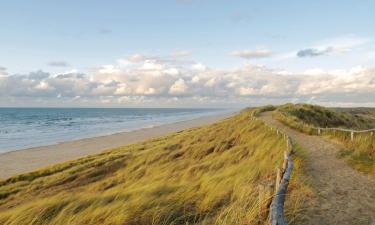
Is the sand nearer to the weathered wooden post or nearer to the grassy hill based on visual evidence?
the grassy hill

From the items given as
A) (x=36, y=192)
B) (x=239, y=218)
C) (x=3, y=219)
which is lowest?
(x=36, y=192)

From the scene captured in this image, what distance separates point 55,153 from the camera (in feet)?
100

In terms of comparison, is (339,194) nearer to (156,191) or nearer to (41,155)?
(156,191)

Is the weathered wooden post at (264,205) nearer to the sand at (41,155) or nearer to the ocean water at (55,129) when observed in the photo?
the sand at (41,155)

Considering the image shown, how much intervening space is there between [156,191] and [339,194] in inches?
174

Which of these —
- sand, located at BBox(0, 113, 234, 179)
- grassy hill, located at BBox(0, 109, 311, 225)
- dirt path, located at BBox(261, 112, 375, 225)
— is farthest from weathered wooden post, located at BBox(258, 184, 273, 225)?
sand, located at BBox(0, 113, 234, 179)

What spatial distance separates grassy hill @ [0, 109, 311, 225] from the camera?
271 inches

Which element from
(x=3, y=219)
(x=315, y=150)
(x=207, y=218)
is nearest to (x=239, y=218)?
(x=207, y=218)

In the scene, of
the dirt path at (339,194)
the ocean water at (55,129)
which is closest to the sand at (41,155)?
the ocean water at (55,129)

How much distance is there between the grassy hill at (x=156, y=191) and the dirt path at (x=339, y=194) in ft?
1.40

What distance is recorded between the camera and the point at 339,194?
823cm

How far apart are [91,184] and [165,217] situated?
12530 millimetres

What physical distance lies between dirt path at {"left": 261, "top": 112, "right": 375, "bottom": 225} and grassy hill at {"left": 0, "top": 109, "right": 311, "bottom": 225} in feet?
1.40

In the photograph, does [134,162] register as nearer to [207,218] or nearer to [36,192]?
[36,192]
